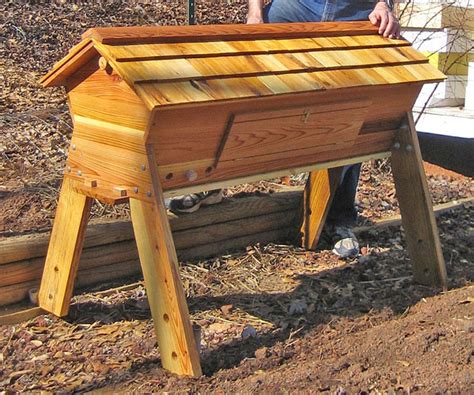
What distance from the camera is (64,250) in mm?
3768

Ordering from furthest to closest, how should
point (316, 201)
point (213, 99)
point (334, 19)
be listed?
point (316, 201), point (334, 19), point (213, 99)

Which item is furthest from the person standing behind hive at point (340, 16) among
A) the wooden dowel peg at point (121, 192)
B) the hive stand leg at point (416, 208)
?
the wooden dowel peg at point (121, 192)

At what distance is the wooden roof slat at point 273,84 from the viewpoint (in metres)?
3.06

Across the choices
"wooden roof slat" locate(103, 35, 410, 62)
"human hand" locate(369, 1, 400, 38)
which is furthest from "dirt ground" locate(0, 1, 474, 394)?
"human hand" locate(369, 1, 400, 38)

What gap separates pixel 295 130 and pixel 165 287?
105 cm

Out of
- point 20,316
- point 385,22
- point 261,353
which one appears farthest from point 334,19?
point 20,316

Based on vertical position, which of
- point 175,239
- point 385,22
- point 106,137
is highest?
point 385,22

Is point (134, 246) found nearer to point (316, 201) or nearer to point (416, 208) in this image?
point (316, 201)

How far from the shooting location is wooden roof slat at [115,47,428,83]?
3126mm

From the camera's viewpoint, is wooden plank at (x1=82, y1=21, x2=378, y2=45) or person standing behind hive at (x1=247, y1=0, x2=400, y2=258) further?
person standing behind hive at (x1=247, y1=0, x2=400, y2=258)

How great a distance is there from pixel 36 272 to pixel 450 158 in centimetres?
518

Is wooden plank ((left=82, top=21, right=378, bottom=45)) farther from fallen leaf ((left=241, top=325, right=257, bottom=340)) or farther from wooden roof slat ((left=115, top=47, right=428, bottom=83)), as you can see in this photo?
fallen leaf ((left=241, top=325, right=257, bottom=340))

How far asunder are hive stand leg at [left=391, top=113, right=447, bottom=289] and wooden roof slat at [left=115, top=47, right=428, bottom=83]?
0.40 metres

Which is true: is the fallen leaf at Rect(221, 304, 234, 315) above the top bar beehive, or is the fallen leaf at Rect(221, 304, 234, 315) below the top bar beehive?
below
